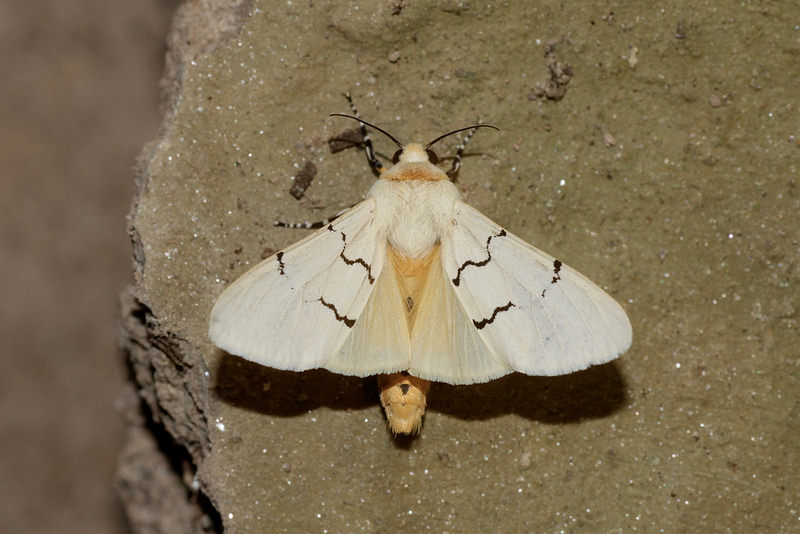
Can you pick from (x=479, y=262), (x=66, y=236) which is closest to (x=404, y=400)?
(x=479, y=262)

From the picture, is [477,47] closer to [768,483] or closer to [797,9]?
[797,9]

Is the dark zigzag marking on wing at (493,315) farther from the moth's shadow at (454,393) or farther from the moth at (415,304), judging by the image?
the moth's shadow at (454,393)

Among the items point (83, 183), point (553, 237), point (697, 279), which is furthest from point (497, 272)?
point (83, 183)

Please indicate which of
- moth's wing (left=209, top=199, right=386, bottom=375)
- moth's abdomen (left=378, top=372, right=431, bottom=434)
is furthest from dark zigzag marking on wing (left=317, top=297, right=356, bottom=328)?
moth's abdomen (left=378, top=372, right=431, bottom=434)

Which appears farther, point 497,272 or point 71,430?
point 71,430

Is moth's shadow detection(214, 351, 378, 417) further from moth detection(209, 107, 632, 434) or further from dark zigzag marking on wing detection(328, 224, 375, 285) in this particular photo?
dark zigzag marking on wing detection(328, 224, 375, 285)

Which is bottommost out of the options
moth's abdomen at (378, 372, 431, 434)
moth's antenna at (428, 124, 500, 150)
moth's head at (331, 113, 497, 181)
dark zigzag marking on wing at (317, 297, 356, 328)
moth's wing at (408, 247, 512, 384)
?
moth's abdomen at (378, 372, 431, 434)

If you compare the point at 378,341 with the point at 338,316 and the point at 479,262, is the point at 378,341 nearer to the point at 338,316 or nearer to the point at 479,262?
the point at 338,316
